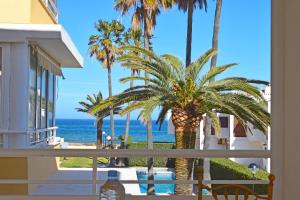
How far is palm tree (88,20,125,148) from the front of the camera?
Answer: 14969 millimetres

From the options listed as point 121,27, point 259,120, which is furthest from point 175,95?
point 121,27

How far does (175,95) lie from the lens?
293 inches

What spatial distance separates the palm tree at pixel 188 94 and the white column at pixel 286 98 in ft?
13.2

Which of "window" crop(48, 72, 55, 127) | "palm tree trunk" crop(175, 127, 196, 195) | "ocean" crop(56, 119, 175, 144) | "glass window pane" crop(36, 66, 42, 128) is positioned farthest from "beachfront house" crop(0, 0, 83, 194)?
"ocean" crop(56, 119, 175, 144)

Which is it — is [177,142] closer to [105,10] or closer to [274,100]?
[274,100]

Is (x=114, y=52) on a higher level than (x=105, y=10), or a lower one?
lower

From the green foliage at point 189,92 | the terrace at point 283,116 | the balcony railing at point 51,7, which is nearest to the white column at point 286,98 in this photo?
the terrace at point 283,116

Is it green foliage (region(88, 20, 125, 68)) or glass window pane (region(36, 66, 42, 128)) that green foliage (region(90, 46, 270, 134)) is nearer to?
glass window pane (region(36, 66, 42, 128))

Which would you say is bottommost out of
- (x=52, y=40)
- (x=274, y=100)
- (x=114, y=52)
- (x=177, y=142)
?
(x=177, y=142)

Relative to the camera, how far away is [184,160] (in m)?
8.41

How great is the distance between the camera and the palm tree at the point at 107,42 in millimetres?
14969

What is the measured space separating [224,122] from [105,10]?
10400mm

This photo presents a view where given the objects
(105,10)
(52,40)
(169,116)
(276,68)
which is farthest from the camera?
(105,10)

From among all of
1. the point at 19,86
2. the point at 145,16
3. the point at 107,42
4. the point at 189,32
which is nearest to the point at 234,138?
the point at 189,32
